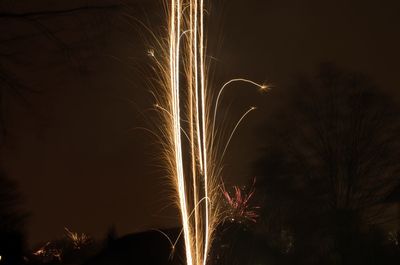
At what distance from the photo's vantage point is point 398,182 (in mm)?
29156

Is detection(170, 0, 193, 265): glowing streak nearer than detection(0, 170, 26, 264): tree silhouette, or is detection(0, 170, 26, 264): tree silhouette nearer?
detection(170, 0, 193, 265): glowing streak

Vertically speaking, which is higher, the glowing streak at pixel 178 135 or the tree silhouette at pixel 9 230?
the glowing streak at pixel 178 135

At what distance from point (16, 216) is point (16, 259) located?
1032 centimetres

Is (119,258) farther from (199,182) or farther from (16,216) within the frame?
(16,216)

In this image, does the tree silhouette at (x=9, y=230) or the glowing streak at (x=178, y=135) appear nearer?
the glowing streak at (x=178, y=135)

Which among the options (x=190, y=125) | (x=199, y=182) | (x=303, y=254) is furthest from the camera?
(x=303, y=254)

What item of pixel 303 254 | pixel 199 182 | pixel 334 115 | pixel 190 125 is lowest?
pixel 303 254

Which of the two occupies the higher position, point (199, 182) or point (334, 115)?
point (199, 182)

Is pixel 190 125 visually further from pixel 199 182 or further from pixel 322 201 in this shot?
pixel 322 201

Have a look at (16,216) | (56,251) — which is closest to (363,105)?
(56,251)

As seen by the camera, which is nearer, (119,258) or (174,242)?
(174,242)

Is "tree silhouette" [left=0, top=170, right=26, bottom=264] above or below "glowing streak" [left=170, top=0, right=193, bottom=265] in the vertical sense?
below

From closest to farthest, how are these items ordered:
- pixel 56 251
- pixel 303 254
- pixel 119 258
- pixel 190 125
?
1. pixel 190 125
2. pixel 119 258
3. pixel 303 254
4. pixel 56 251

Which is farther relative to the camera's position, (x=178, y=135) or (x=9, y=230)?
(x=9, y=230)
